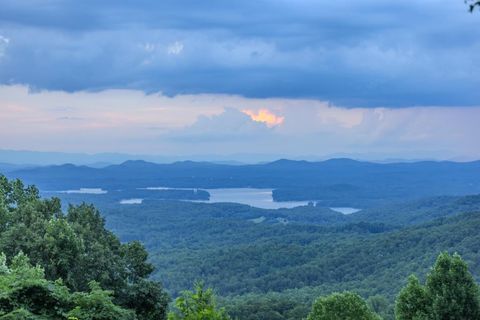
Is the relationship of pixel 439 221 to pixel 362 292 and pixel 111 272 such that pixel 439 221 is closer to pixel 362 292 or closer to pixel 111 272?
pixel 362 292

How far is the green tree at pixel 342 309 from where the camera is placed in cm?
3184

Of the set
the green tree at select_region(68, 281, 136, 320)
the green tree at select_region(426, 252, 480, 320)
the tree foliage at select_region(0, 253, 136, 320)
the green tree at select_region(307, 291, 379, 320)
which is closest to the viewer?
the tree foliage at select_region(0, 253, 136, 320)

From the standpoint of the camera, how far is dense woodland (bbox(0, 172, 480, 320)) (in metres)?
17.1

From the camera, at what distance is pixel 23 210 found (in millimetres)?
30125

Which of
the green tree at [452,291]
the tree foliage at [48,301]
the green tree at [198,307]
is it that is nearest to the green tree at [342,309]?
the green tree at [452,291]

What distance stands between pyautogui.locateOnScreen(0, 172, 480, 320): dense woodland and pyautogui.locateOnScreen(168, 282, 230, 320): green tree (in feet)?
0.10

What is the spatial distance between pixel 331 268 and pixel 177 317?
13525 centimetres

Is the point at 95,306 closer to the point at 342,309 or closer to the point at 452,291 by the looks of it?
the point at 342,309

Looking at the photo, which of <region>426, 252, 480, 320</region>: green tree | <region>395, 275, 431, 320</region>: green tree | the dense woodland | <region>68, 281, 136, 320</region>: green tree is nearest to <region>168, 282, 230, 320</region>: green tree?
the dense woodland

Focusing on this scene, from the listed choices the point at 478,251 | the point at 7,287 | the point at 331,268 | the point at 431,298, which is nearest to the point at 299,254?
the point at 331,268

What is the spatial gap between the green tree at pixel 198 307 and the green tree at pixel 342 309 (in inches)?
722

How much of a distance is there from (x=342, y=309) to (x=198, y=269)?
369ft

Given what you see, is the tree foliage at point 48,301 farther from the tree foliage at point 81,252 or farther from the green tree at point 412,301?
the green tree at point 412,301

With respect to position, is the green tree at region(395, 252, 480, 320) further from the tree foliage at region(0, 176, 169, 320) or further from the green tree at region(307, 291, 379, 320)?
the tree foliage at region(0, 176, 169, 320)
